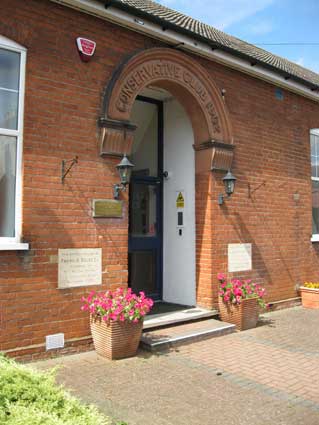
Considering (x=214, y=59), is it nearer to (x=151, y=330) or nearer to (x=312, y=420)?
(x=151, y=330)

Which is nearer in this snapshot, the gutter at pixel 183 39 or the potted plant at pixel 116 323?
the potted plant at pixel 116 323

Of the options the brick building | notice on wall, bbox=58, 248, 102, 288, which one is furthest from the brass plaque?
notice on wall, bbox=58, 248, 102, 288

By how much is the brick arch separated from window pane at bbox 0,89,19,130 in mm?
1230

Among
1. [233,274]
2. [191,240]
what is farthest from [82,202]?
[233,274]

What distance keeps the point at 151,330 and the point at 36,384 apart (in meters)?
3.21

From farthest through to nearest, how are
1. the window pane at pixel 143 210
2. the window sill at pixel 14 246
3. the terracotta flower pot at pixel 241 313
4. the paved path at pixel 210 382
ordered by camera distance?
the window pane at pixel 143 210, the terracotta flower pot at pixel 241 313, the window sill at pixel 14 246, the paved path at pixel 210 382

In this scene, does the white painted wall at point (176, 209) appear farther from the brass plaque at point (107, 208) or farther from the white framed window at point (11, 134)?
the white framed window at point (11, 134)

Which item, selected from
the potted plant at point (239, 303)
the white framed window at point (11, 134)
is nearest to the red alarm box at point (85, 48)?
the white framed window at point (11, 134)

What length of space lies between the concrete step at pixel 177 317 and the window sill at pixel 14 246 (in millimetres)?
2202

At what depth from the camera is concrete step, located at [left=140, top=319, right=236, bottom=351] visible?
562cm

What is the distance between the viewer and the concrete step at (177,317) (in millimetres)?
6235

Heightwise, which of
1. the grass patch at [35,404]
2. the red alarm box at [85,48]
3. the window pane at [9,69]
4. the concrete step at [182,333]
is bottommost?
the concrete step at [182,333]

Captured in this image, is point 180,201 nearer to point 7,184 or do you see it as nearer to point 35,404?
point 7,184

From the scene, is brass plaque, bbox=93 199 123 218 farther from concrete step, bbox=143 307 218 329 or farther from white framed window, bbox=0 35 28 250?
concrete step, bbox=143 307 218 329
